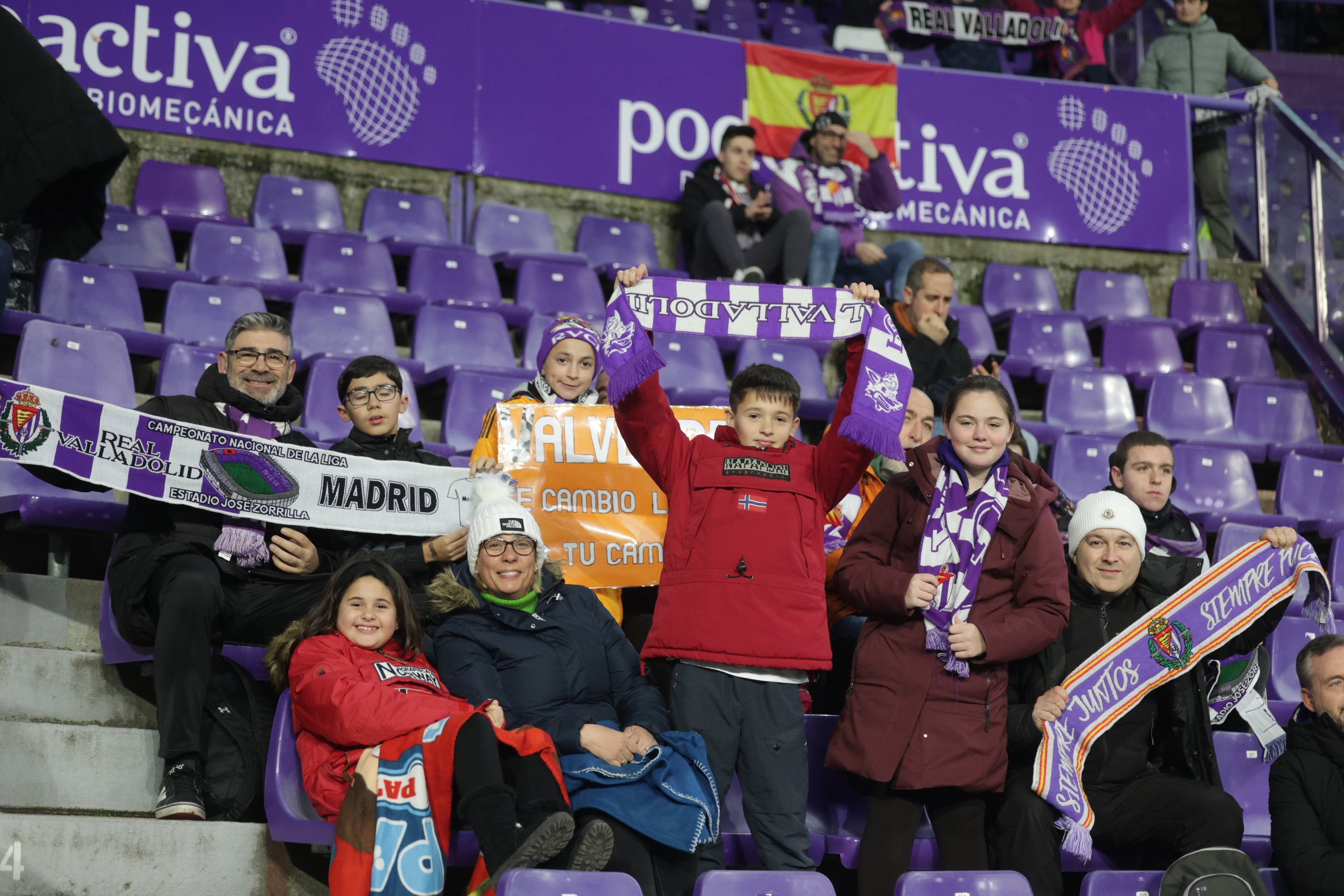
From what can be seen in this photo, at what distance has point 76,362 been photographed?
16.1 feet

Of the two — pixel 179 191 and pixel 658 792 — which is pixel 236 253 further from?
pixel 658 792

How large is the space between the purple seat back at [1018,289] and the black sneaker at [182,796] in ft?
17.8

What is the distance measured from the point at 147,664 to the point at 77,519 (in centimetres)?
58

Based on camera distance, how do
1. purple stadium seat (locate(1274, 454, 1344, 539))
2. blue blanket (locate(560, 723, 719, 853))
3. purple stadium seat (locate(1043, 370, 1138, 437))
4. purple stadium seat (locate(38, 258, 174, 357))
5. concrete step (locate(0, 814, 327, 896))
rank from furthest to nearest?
1. purple stadium seat (locate(1043, 370, 1138, 437))
2. purple stadium seat (locate(1274, 454, 1344, 539))
3. purple stadium seat (locate(38, 258, 174, 357))
4. blue blanket (locate(560, 723, 719, 853))
5. concrete step (locate(0, 814, 327, 896))

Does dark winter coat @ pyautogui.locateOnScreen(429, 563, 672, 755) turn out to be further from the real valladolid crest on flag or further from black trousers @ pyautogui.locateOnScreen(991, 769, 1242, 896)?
black trousers @ pyautogui.locateOnScreen(991, 769, 1242, 896)

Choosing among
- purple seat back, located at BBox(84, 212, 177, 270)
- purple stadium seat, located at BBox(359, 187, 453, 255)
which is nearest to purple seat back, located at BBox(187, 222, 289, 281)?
purple seat back, located at BBox(84, 212, 177, 270)

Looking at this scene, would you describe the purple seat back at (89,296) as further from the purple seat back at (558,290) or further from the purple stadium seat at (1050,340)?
the purple stadium seat at (1050,340)

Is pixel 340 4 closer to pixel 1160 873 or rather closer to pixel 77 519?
pixel 77 519

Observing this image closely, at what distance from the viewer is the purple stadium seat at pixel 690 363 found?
6.23m

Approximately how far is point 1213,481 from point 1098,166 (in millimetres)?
2705

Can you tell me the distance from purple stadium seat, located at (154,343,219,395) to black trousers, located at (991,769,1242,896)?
10.6 feet

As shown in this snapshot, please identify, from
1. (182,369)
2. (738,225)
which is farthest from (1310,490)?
(182,369)

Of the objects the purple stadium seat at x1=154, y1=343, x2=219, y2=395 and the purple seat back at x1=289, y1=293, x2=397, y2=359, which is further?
the purple seat back at x1=289, y1=293, x2=397, y2=359

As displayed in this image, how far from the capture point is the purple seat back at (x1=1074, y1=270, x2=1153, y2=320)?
806cm
